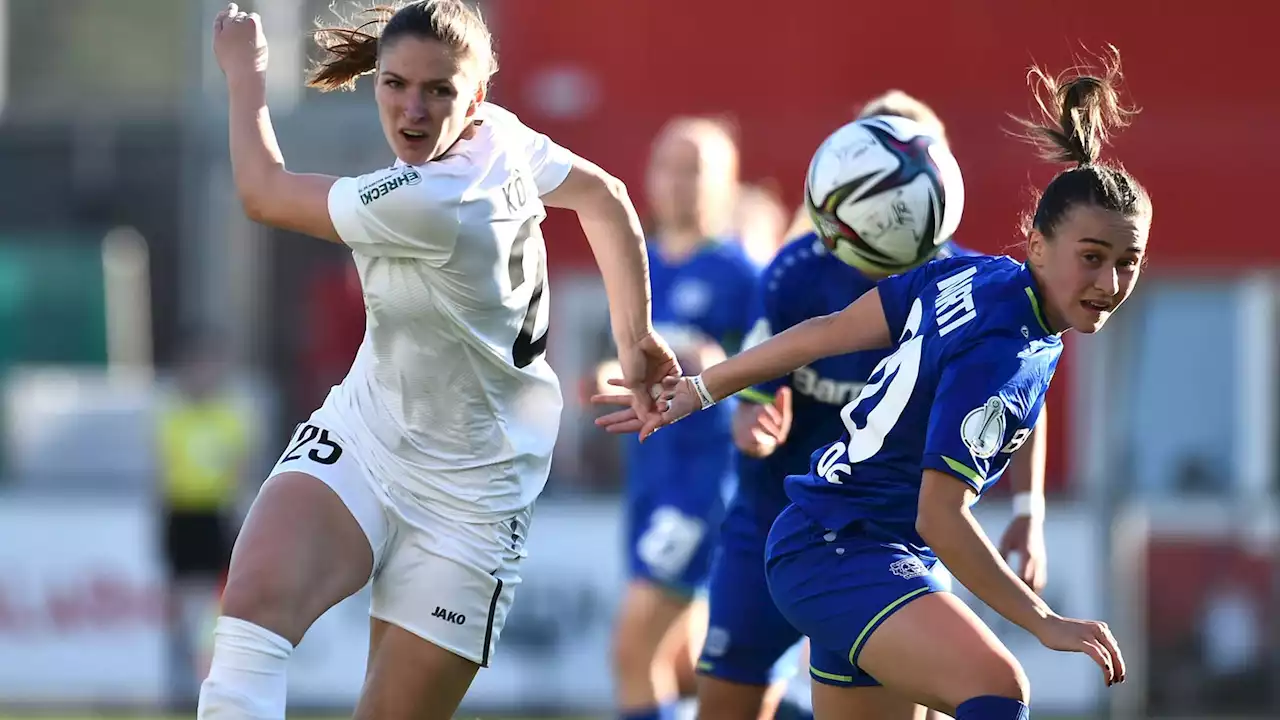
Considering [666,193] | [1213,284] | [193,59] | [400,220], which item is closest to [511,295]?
[400,220]

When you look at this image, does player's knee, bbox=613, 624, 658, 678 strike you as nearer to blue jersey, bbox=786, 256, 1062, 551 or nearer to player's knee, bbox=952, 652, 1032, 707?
blue jersey, bbox=786, 256, 1062, 551

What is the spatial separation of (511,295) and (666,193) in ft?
10.2

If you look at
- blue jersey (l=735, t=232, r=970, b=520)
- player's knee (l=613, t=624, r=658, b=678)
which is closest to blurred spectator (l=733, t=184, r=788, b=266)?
player's knee (l=613, t=624, r=658, b=678)

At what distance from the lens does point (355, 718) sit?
4617mm

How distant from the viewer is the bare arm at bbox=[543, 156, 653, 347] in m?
5.05

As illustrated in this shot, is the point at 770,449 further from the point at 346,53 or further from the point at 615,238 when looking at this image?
the point at 346,53

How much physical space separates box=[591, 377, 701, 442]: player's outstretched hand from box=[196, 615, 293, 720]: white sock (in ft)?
3.33

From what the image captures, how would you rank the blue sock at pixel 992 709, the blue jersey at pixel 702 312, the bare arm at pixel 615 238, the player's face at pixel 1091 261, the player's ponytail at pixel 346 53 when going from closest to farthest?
the blue sock at pixel 992 709 → the player's face at pixel 1091 261 → the player's ponytail at pixel 346 53 → the bare arm at pixel 615 238 → the blue jersey at pixel 702 312

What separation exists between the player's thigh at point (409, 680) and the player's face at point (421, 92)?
1.15 meters

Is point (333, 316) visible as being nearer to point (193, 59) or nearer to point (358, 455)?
point (193, 59)

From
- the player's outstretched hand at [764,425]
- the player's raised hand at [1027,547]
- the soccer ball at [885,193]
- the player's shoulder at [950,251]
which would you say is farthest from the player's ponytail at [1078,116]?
the player's outstretched hand at [764,425]

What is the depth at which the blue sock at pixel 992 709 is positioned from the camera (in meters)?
4.20

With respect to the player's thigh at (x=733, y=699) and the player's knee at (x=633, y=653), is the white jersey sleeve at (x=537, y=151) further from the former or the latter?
the player's knee at (x=633, y=653)

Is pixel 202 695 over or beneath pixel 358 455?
beneath
